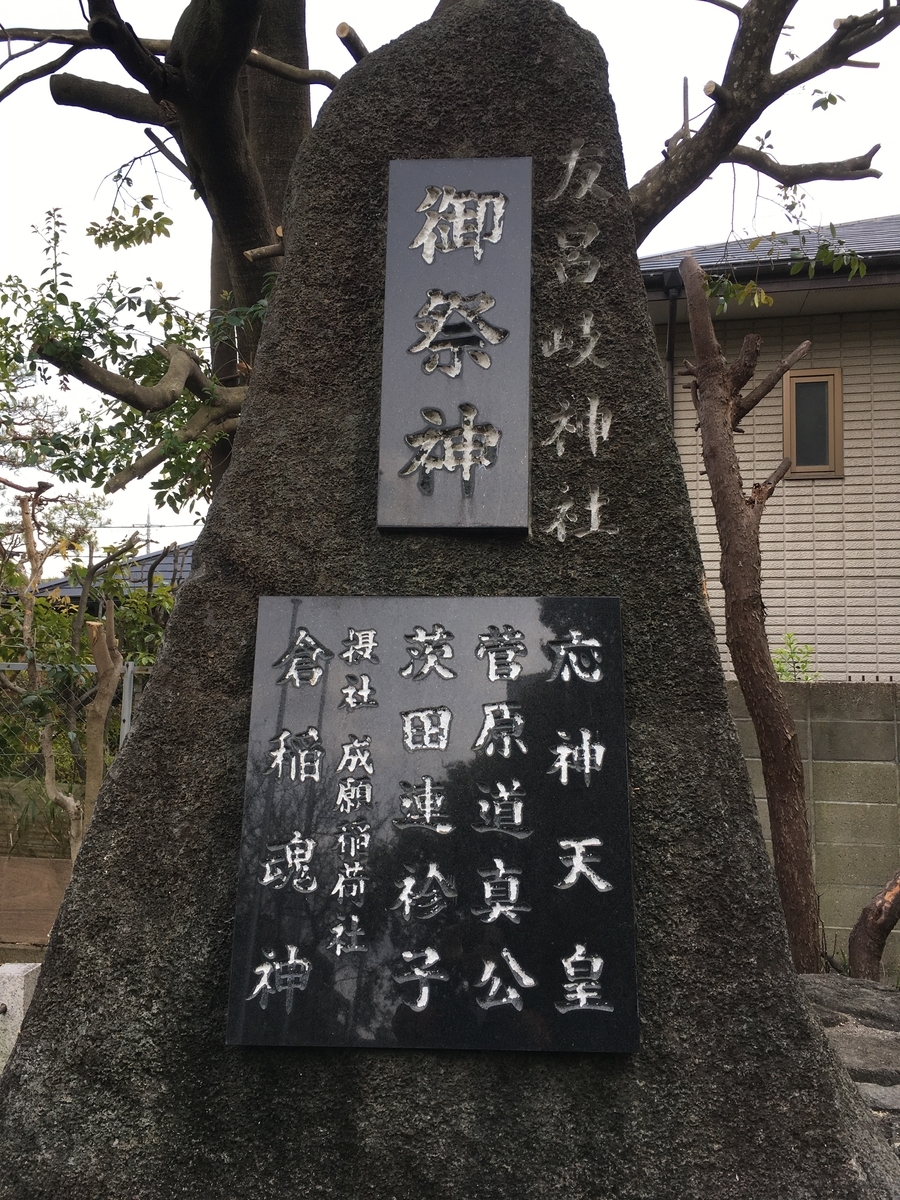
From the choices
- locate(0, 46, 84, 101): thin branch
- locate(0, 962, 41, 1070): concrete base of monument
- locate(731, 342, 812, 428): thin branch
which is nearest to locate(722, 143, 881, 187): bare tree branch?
locate(731, 342, 812, 428): thin branch

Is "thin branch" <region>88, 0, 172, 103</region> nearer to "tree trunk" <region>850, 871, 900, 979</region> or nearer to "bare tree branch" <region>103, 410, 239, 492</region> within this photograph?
"bare tree branch" <region>103, 410, 239, 492</region>

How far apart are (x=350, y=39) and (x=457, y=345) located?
81.0 inches

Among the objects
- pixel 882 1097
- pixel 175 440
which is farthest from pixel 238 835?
pixel 175 440

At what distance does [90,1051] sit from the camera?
2381 mm

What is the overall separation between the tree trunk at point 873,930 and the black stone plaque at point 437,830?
7.91 feet

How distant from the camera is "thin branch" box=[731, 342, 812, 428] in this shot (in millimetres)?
4199

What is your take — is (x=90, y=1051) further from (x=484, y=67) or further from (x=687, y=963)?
(x=484, y=67)

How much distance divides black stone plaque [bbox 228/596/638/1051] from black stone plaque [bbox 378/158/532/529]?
0.99 ft

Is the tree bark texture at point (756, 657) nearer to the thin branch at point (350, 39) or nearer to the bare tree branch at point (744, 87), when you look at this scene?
the bare tree branch at point (744, 87)

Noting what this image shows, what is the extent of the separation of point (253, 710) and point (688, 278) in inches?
127

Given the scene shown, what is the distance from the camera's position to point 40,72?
5262 mm

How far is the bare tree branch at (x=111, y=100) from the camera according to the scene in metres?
5.07

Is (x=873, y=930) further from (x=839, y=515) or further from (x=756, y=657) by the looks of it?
(x=839, y=515)

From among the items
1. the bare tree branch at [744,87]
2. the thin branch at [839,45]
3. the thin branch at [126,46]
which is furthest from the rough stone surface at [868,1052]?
the thin branch at [126,46]
